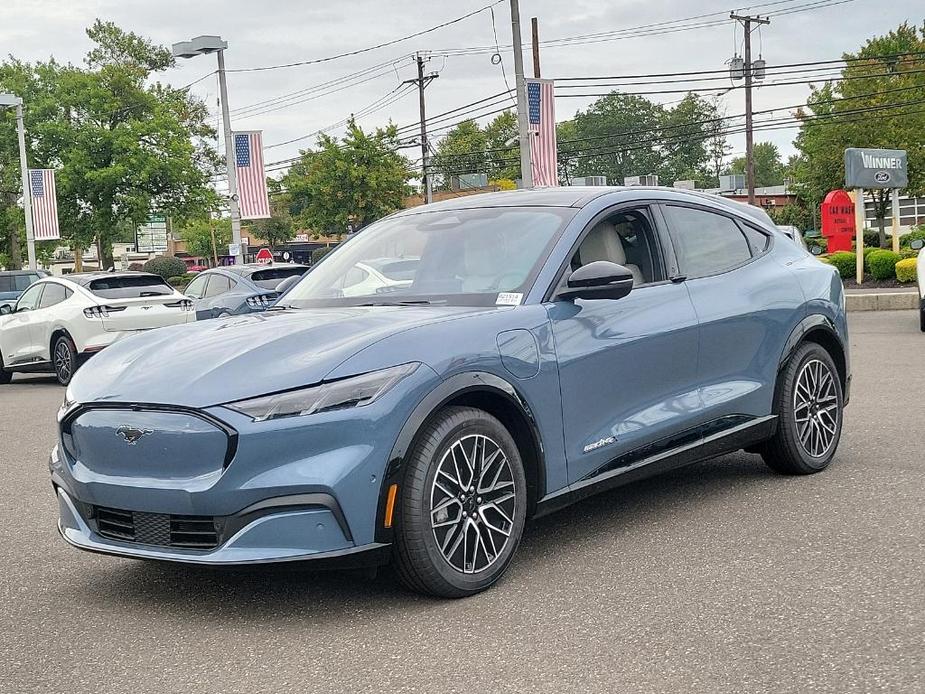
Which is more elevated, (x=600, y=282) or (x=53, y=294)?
(x=600, y=282)

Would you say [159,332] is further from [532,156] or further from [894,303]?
[532,156]

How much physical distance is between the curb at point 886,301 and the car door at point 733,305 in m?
15.3

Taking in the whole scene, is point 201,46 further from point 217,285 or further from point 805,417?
point 805,417

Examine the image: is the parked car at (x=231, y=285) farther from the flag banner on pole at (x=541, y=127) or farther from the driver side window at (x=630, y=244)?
the flag banner on pole at (x=541, y=127)

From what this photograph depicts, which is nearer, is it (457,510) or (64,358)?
(457,510)

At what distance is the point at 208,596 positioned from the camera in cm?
463

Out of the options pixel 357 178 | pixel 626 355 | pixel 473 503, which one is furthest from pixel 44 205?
pixel 473 503

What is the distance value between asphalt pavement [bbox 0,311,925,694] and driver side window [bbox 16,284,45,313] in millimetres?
10884

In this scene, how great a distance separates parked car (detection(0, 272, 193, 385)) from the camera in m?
15.4

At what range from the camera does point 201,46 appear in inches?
1146

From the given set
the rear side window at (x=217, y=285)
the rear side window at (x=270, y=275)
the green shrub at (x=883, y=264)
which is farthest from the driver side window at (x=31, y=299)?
the green shrub at (x=883, y=264)

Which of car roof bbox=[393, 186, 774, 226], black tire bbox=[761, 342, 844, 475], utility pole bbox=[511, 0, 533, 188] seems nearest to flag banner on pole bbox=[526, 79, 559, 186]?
utility pole bbox=[511, 0, 533, 188]

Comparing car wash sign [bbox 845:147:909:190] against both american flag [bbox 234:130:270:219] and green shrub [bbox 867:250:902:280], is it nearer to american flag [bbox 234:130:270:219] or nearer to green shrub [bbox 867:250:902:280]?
green shrub [bbox 867:250:902:280]

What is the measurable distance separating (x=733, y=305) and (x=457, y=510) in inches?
86.1
